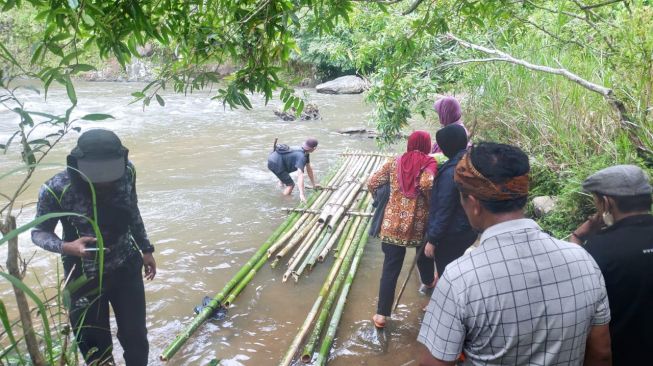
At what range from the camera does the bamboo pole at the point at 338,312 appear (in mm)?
3120

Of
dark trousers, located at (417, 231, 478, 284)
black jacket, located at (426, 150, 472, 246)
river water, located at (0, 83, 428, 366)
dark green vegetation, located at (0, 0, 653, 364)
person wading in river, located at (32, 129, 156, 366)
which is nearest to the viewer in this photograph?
dark green vegetation, located at (0, 0, 653, 364)

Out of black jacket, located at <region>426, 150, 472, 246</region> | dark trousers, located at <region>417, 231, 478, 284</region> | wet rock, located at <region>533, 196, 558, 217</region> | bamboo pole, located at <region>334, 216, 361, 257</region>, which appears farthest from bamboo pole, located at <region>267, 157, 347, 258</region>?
wet rock, located at <region>533, 196, 558, 217</region>

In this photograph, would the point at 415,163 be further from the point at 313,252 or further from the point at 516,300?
the point at 516,300

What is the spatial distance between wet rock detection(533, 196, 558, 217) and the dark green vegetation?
0.58 ft

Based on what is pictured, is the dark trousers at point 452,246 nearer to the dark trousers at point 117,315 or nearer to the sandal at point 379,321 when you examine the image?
the sandal at point 379,321

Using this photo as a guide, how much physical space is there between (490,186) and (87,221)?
2032 millimetres

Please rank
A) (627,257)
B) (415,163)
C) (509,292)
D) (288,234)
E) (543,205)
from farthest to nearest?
(288,234) → (543,205) → (415,163) → (627,257) → (509,292)

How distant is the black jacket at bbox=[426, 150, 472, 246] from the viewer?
3.05 meters

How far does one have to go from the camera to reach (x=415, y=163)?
320 cm

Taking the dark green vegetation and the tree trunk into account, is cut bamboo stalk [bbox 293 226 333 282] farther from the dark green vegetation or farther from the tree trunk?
the tree trunk

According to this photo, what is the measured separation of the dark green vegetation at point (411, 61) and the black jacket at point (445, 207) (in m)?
0.85

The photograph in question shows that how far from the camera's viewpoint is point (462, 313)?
4.49 ft

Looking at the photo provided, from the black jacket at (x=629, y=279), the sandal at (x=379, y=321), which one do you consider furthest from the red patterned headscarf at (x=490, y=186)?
the sandal at (x=379, y=321)

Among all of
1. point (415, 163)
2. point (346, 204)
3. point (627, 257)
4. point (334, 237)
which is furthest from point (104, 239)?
point (346, 204)
